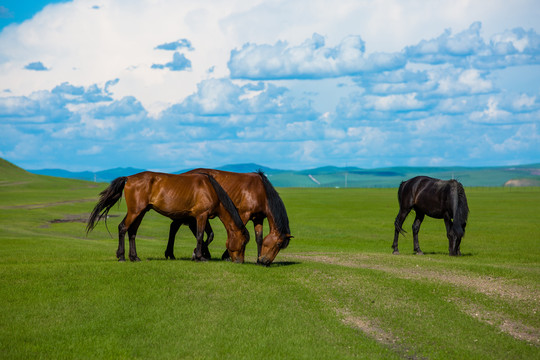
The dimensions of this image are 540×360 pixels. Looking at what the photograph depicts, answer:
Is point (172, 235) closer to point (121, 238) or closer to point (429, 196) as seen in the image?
point (121, 238)

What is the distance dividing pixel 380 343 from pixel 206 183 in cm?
712

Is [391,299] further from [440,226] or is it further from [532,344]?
[440,226]

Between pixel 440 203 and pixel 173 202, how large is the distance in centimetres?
1147

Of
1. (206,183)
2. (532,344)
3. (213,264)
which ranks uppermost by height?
(206,183)

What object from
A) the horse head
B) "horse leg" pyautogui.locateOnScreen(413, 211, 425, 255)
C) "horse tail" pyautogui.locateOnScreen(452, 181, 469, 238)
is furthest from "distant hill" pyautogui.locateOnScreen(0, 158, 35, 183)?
the horse head

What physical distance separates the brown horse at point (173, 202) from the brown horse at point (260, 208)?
701 millimetres

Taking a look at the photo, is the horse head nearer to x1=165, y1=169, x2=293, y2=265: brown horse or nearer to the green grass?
x1=165, y1=169, x2=293, y2=265: brown horse

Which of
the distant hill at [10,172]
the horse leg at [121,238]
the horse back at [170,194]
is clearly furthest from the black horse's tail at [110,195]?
the distant hill at [10,172]

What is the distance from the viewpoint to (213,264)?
15734 millimetres

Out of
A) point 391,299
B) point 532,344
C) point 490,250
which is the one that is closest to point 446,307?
point 391,299

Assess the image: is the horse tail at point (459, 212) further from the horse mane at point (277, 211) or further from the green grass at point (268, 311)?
the horse mane at point (277, 211)

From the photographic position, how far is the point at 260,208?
664 inches

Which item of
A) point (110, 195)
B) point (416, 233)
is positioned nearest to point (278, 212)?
point (110, 195)

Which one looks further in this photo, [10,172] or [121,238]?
[10,172]
